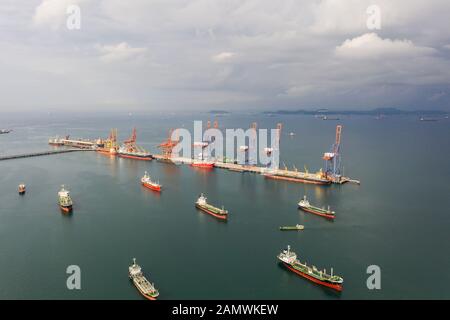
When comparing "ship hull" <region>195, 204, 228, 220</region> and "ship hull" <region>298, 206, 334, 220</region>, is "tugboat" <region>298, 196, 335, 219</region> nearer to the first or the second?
"ship hull" <region>298, 206, 334, 220</region>

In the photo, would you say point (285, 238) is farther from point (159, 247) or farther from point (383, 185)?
point (383, 185)

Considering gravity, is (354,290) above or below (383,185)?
below

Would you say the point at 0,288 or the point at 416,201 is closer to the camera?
the point at 0,288

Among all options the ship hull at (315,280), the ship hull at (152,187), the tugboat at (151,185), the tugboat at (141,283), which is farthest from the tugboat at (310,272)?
the tugboat at (151,185)

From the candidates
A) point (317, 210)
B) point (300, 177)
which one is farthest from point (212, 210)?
point (300, 177)

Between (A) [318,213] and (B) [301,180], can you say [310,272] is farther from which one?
(B) [301,180]

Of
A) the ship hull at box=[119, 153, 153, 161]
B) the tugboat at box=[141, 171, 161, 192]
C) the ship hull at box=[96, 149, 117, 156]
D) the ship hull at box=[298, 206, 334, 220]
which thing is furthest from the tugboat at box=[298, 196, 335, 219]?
the ship hull at box=[96, 149, 117, 156]
